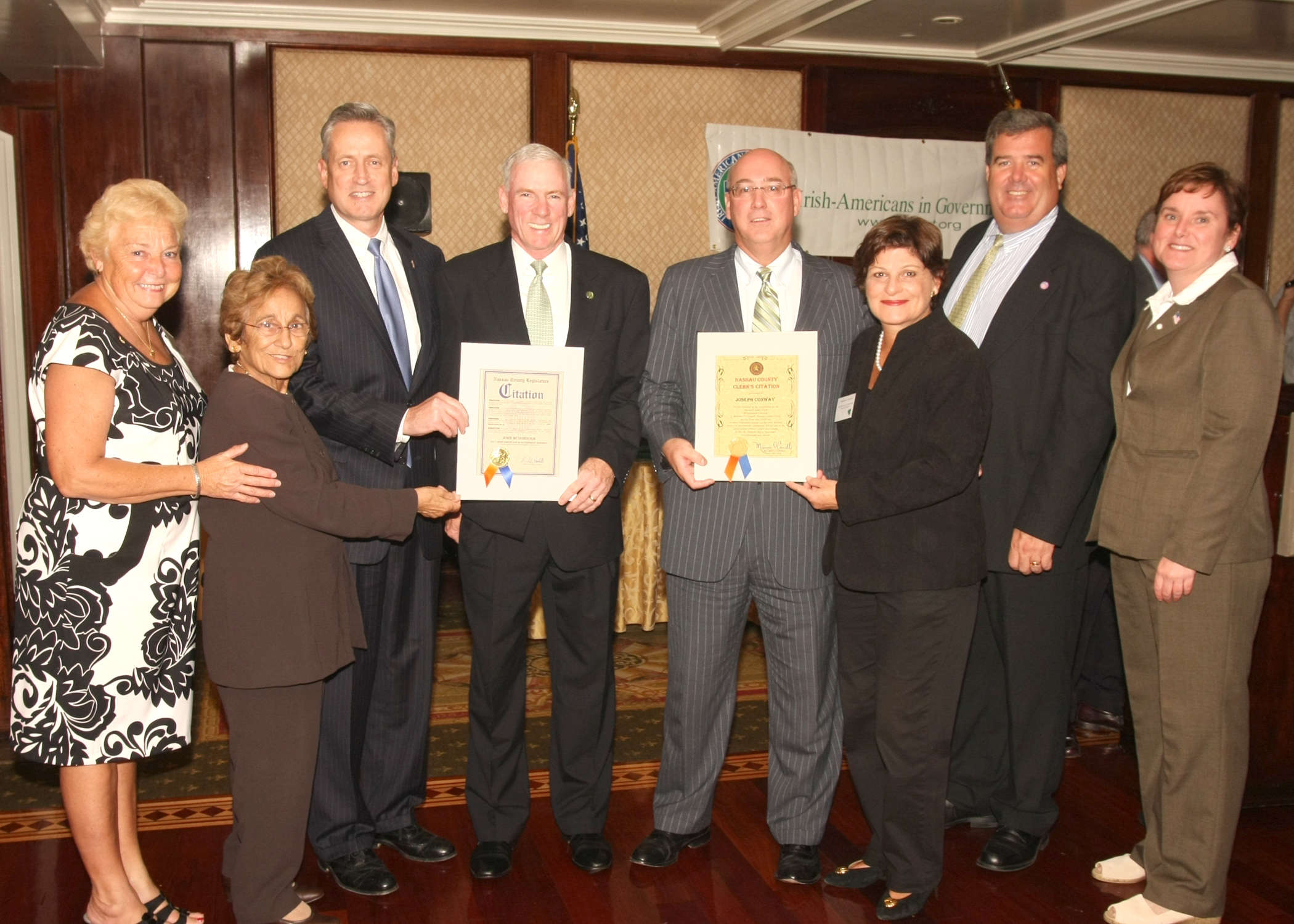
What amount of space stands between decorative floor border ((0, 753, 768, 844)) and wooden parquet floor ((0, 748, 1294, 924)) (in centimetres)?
6

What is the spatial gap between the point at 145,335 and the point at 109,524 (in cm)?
46

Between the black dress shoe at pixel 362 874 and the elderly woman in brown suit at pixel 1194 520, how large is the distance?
6.27 ft

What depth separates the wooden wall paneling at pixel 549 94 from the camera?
229 inches

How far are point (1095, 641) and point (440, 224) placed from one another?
3974mm

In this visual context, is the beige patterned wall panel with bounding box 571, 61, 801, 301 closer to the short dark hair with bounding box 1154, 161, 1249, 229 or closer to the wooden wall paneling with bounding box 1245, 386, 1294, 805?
the wooden wall paneling with bounding box 1245, 386, 1294, 805

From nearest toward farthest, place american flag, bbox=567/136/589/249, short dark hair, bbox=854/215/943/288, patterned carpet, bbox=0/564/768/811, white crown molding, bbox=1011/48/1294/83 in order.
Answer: short dark hair, bbox=854/215/943/288 → patterned carpet, bbox=0/564/768/811 → american flag, bbox=567/136/589/249 → white crown molding, bbox=1011/48/1294/83

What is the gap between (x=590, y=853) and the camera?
296cm

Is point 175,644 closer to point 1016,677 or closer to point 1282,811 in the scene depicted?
point 1016,677

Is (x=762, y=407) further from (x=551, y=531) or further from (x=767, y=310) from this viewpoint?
(x=551, y=531)

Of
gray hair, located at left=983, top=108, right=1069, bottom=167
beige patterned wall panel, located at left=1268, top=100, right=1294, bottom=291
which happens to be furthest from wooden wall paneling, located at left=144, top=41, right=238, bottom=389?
beige patterned wall panel, located at left=1268, top=100, right=1294, bottom=291

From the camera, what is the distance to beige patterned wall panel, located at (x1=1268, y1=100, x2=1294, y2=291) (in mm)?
6746

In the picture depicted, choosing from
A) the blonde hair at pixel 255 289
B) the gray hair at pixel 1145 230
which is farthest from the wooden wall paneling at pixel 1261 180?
the blonde hair at pixel 255 289

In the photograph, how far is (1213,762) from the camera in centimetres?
255

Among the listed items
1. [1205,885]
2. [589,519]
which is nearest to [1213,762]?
[1205,885]
